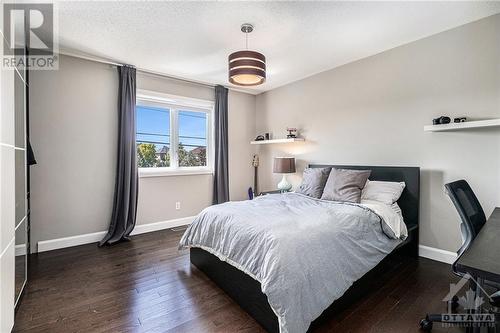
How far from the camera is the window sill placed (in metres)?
3.95

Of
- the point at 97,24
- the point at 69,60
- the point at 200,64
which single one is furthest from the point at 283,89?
the point at 69,60

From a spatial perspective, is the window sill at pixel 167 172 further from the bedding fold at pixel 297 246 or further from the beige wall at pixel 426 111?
the beige wall at pixel 426 111

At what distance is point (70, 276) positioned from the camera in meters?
2.50

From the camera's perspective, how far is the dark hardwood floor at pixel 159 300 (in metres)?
1.78

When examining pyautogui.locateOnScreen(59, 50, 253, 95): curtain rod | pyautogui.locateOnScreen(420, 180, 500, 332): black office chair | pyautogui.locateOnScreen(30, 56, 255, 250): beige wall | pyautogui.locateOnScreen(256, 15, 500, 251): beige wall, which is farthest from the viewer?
pyautogui.locateOnScreen(59, 50, 253, 95): curtain rod

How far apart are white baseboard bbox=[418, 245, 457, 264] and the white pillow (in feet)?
2.28

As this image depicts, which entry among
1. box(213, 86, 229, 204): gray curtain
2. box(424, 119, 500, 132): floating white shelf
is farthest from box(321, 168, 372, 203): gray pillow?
box(213, 86, 229, 204): gray curtain

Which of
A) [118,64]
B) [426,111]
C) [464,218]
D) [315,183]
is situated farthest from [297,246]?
[118,64]

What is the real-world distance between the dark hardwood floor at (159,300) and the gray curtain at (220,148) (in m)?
1.83

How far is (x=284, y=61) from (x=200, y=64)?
125cm

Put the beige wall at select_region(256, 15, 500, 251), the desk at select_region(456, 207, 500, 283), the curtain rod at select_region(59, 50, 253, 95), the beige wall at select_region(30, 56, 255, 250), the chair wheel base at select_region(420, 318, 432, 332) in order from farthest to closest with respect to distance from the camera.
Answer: the curtain rod at select_region(59, 50, 253, 95)
the beige wall at select_region(30, 56, 255, 250)
the beige wall at select_region(256, 15, 500, 251)
the chair wheel base at select_region(420, 318, 432, 332)
the desk at select_region(456, 207, 500, 283)

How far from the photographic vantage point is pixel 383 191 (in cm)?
294

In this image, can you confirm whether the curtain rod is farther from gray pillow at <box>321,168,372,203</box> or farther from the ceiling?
gray pillow at <box>321,168,372,203</box>

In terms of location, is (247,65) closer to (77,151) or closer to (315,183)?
(315,183)
